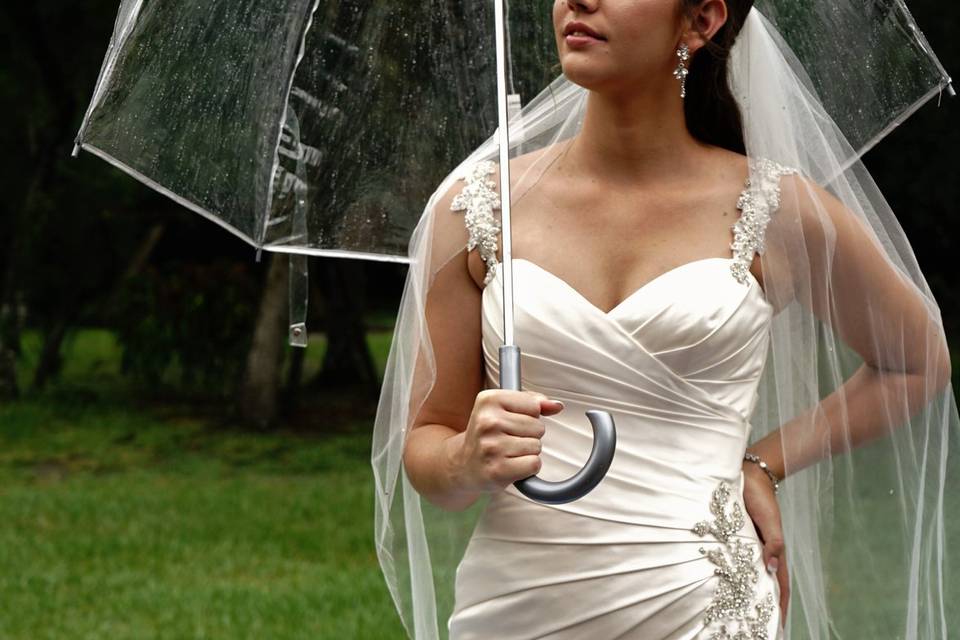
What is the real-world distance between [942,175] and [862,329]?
1037 cm

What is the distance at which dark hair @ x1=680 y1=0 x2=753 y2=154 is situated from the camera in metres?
2.81

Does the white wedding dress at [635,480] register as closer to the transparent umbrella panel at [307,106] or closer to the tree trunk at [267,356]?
the transparent umbrella panel at [307,106]

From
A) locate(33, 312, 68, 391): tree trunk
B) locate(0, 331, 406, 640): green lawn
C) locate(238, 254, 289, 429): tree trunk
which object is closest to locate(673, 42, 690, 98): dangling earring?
locate(0, 331, 406, 640): green lawn

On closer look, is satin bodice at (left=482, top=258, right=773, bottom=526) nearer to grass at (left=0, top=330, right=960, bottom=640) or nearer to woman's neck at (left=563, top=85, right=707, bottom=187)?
woman's neck at (left=563, top=85, right=707, bottom=187)

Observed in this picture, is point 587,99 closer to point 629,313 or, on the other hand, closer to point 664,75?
point 664,75

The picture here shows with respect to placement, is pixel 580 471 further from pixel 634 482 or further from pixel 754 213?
pixel 754 213

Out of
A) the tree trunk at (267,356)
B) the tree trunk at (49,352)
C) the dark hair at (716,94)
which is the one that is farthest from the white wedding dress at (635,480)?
the tree trunk at (49,352)

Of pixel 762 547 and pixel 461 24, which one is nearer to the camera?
pixel 762 547

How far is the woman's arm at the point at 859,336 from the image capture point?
281 centimetres

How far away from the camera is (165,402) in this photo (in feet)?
48.3

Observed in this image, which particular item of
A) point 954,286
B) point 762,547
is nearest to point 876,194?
point 762,547

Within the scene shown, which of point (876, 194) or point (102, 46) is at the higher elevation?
point (102, 46)

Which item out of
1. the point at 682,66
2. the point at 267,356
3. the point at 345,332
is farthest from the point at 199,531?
the point at 682,66

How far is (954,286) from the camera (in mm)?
14156
